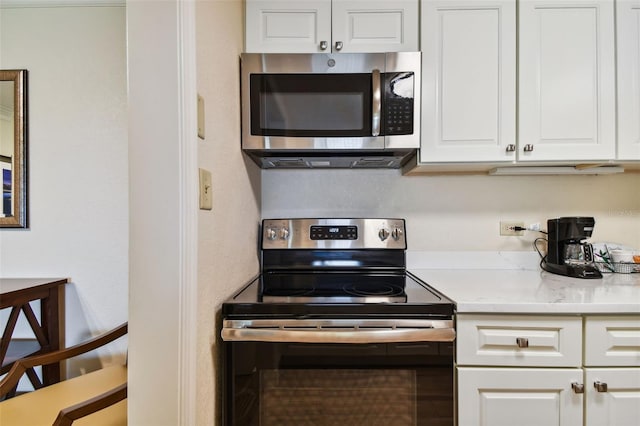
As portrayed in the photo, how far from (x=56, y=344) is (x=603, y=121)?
293cm

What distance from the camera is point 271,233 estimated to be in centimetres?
147

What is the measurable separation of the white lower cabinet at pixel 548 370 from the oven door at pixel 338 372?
91 millimetres

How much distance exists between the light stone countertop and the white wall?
1.77m

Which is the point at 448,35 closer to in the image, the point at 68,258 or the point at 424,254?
the point at 424,254

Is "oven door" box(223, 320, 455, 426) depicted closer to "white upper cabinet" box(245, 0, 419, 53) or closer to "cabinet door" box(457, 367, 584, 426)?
"cabinet door" box(457, 367, 584, 426)

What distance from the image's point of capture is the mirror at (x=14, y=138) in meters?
1.61

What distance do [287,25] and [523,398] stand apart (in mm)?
1671

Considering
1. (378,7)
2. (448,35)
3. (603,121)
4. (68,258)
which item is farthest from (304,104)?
(68,258)

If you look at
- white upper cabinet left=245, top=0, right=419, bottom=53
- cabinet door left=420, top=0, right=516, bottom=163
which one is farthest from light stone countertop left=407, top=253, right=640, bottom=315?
white upper cabinet left=245, top=0, right=419, bottom=53

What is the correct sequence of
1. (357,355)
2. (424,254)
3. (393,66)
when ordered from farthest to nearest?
(424,254)
(393,66)
(357,355)

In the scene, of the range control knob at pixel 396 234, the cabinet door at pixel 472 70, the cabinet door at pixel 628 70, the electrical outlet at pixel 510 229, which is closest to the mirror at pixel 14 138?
the range control knob at pixel 396 234

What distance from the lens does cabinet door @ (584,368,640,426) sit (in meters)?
0.90

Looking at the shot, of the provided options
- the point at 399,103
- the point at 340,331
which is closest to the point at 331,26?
the point at 399,103

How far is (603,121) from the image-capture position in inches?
48.6
